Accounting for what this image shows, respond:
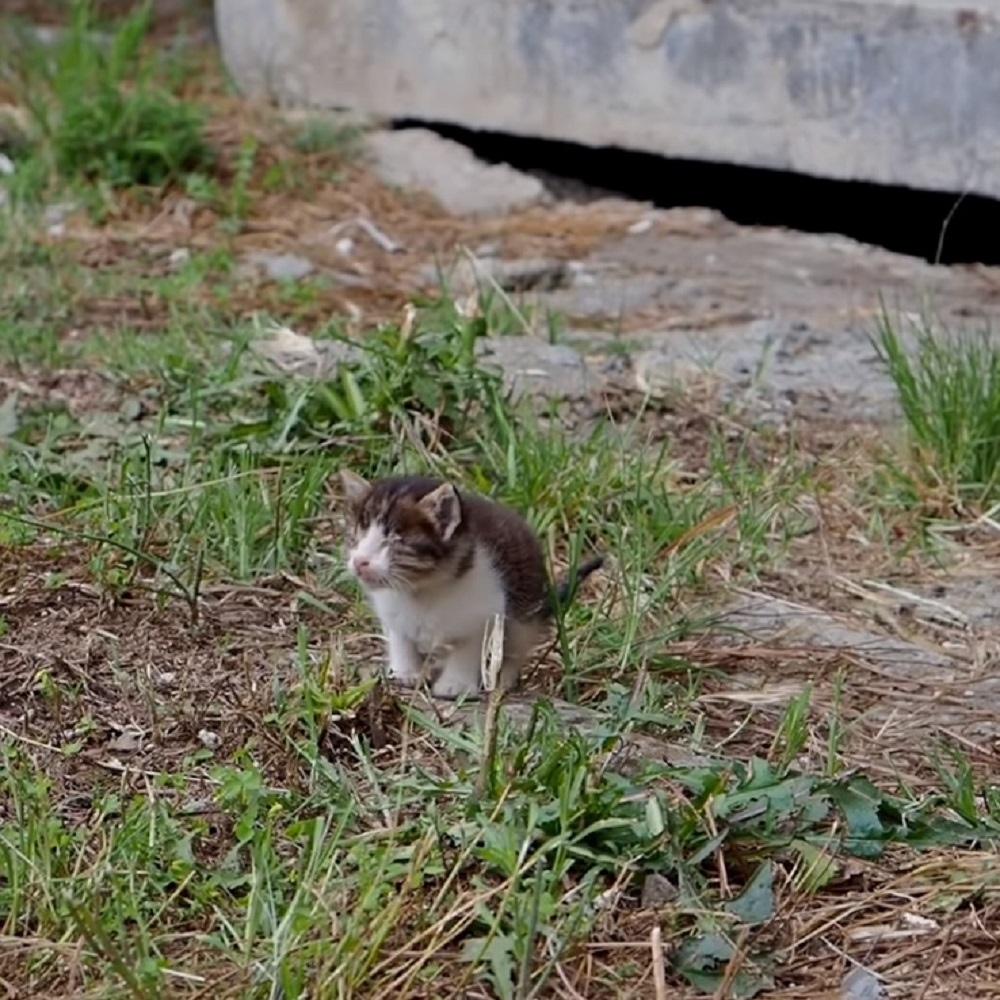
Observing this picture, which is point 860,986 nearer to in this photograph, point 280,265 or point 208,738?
point 208,738

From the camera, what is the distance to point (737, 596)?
16.1ft

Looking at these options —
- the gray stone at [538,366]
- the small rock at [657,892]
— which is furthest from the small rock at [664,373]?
the small rock at [657,892]

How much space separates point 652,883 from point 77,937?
872 millimetres

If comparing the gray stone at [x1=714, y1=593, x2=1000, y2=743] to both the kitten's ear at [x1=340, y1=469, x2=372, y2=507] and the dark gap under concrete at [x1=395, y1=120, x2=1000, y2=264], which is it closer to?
the kitten's ear at [x1=340, y1=469, x2=372, y2=507]

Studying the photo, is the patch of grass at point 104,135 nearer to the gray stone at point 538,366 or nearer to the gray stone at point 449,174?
the gray stone at point 449,174

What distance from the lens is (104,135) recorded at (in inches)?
314

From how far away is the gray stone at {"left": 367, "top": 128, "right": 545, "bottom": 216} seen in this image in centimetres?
823

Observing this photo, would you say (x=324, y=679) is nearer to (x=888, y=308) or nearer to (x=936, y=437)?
(x=936, y=437)

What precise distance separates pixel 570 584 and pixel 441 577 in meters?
0.35

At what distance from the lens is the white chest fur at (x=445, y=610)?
4156 millimetres

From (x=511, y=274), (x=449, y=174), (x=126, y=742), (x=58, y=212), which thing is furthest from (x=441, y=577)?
(x=449, y=174)

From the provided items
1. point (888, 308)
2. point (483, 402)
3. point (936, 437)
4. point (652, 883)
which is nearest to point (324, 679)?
point (652, 883)

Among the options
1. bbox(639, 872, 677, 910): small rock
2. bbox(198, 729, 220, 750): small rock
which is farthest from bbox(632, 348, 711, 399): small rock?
bbox(639, 872, 677, 910): small rock

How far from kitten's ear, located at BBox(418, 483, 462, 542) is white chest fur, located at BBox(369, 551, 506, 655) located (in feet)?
0.36
